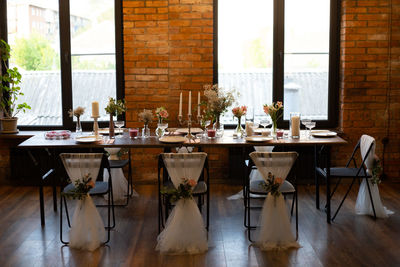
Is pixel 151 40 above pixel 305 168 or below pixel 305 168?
above

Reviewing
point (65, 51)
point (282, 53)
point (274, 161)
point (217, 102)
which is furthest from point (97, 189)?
point (282, 53)

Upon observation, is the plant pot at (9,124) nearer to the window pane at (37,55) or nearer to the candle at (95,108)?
the window pane at (37,55)

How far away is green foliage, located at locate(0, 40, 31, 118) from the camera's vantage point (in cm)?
624

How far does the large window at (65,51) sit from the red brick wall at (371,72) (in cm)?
282

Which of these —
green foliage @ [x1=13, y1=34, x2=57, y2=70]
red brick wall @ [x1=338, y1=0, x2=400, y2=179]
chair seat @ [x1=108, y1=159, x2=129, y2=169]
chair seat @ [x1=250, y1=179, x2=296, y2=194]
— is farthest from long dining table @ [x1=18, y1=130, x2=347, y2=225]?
green foliage @ [x1=13, y1=34, x2=57, y2=70]

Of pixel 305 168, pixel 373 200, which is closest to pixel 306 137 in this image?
pixel 373 200

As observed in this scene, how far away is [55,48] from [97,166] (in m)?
2.82

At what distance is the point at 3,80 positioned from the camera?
20.4ft

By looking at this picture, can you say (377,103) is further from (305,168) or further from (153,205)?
(153,205)

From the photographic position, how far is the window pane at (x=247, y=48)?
6.36 m

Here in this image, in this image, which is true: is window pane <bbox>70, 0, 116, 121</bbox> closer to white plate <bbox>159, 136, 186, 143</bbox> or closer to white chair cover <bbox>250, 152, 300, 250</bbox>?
white plate <bbox>159, 136, 186, 143</bbox>

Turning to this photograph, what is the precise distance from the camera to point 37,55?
6516 mm

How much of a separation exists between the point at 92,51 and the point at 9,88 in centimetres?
112

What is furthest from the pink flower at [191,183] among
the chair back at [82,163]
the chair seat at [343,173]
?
the chair seat at [343,173]
